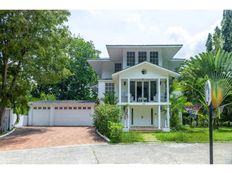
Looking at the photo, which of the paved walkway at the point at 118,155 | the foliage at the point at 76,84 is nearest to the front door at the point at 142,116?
the paved walkway at the point at 118,155

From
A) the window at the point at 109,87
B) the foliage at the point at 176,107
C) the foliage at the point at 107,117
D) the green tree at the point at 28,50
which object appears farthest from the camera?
the window at the point at 109,87

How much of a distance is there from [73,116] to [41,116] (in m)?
2.95

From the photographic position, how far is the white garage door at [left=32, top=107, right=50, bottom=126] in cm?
2817

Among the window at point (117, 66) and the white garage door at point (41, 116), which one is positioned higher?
the window at point (117, 66)

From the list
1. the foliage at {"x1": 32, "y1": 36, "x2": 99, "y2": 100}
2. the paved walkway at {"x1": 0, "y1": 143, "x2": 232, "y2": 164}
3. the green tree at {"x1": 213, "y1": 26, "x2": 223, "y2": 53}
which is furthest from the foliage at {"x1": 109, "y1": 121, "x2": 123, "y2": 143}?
the foliage at {"x1": 32, "y1": 36, "x2": 99, "y2": 100}

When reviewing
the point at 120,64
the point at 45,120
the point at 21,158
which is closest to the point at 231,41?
the point at 120,64

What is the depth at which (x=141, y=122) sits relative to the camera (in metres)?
24.4

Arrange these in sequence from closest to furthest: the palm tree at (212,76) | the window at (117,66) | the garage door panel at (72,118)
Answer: the palm tree at (212,76) < the window at (117,66) < the garage door panel at (72,118)

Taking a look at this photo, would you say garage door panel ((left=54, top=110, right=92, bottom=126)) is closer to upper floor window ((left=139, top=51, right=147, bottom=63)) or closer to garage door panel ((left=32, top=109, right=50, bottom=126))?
garage door panel ((left=32, top=109, right=50, bottom=126))

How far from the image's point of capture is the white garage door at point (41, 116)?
2817cm

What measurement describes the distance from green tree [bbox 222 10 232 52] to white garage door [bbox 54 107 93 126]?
18.7 m

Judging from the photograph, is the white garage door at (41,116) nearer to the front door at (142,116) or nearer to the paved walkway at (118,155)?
the front door at (142,116)

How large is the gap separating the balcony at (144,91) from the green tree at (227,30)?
52.0 ft

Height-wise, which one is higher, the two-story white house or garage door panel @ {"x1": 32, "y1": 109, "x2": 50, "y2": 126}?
the two-story white house
